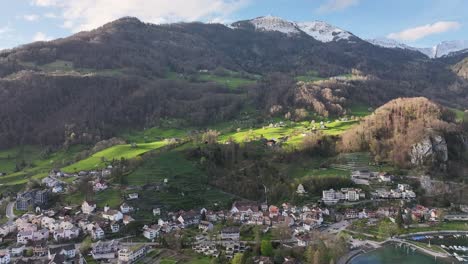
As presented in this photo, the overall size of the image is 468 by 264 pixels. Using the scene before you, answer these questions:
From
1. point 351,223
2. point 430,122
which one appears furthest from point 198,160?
point 430,122

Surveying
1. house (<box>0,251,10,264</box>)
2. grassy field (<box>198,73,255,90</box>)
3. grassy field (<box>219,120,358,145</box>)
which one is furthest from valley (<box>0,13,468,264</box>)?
grassy field (<box>198,73,255,90</box>)

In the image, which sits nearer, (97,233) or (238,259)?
(238,259)

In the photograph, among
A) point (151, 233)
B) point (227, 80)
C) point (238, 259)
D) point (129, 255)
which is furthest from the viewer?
point (227, 80)

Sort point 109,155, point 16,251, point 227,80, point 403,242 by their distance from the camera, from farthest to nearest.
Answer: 1. point 227,80
2. point 109,155
3. point 403,242
4. point 16,251

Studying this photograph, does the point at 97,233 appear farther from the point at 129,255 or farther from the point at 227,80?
the point at 227,80

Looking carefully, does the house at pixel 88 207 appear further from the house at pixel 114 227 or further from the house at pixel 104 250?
the house at pixel 104 250

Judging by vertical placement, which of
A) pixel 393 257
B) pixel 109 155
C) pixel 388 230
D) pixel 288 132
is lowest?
pixel 393 257

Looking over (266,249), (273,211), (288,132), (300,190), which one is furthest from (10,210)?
(288,132)
